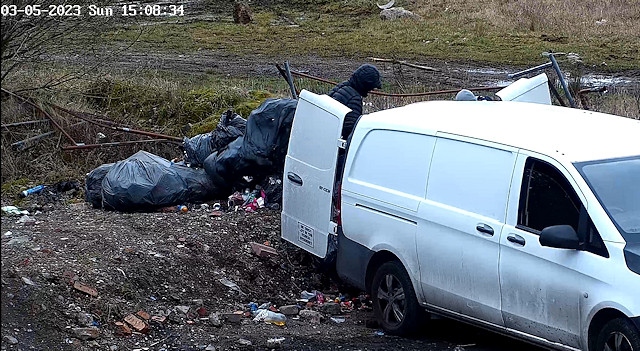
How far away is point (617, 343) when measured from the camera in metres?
5.95

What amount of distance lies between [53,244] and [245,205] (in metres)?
2.72

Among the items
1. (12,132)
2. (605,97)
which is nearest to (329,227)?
(12,132)

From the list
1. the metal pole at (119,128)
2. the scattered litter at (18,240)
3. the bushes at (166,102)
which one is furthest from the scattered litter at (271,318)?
the bushes at (166,102)

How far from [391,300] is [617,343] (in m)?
2.28

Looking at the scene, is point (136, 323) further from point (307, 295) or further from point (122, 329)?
point (307, 295)

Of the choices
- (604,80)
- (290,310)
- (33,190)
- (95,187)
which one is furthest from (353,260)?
(604,80)

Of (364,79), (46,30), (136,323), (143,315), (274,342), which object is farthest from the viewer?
(46,30)

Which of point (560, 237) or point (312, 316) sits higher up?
point (560, 237)

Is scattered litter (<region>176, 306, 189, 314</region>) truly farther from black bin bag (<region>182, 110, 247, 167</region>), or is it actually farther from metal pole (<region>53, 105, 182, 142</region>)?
metal pole (<region>53, 105, 182, 142</region>)

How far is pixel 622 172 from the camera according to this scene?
6.54 meters

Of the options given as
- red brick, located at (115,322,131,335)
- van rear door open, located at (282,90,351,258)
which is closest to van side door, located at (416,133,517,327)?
van rear door open, located at (282,90,351,258)

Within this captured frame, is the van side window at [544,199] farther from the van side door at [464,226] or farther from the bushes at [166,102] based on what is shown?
the bushes at [166,102]

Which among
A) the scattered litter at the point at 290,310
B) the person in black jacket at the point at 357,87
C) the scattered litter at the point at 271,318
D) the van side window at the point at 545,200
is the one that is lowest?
the scattered litter at the point at 290,310

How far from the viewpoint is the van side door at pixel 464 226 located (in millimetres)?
6785
